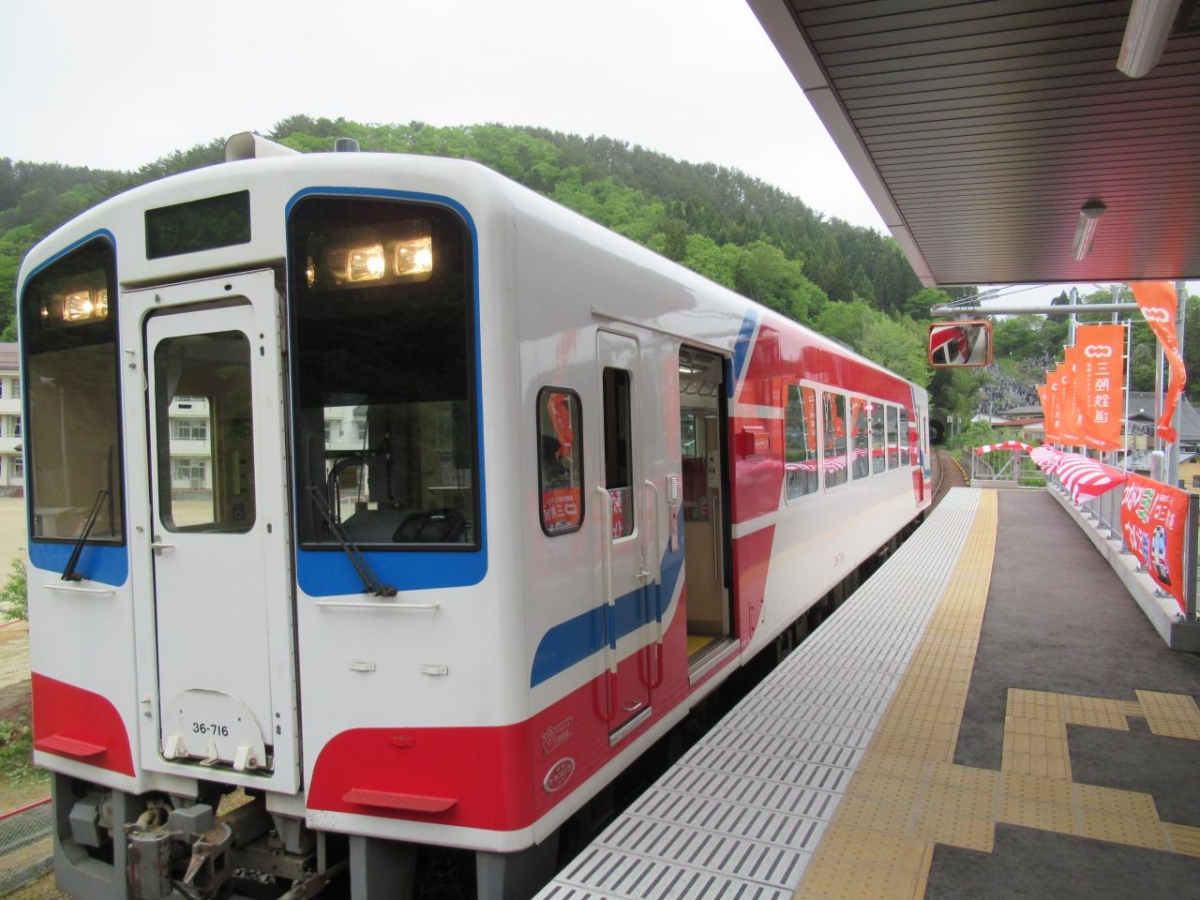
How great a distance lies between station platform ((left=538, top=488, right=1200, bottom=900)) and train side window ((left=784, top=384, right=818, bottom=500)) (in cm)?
121

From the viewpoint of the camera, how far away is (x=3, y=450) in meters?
56.0

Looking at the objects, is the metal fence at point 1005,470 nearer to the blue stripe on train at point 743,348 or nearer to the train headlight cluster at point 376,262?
the blue stripe on train at point 743,348

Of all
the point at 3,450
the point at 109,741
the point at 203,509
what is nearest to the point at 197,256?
the point at 203,509

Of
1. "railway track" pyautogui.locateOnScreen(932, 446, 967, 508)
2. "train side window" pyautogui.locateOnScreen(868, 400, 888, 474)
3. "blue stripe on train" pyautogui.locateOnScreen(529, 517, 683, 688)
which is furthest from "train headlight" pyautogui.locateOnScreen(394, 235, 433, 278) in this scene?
"railway track" pyautogui.locateOnScreen(932, 446, 967, 508)

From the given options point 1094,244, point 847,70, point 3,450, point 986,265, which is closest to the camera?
point 847,70

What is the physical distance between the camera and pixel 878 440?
11.3 meters

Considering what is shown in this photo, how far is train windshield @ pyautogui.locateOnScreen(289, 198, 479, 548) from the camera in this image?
2.98m

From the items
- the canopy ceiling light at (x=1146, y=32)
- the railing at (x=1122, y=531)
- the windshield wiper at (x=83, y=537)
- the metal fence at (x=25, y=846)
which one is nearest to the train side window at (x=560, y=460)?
the windshield wiper at (x=83, y=537)

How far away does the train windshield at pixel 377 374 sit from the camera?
2.98 metres

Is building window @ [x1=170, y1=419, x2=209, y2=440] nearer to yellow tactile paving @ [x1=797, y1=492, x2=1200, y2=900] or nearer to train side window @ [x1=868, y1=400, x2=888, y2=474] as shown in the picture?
yellow tactile paving @ [x1=797, y1=492, x2=1200, y2=900]

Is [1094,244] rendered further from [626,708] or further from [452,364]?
[452,364]

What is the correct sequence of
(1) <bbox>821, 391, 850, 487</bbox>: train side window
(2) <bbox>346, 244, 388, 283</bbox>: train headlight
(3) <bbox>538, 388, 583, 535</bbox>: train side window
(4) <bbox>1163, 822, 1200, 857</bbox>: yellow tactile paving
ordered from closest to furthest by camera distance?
(2) <bbox>346, 244, 388, 283</bbox>: train headlight < (3) <bbox>538, 388, 583, 535</bbox>: train side window < (4) <bbox>1163, 822, 1200, 857</bbox>: yellow tactile paving < (1) <bbox>821, 391, 850, 487</bbox>: train side window

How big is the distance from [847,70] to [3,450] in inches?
2564

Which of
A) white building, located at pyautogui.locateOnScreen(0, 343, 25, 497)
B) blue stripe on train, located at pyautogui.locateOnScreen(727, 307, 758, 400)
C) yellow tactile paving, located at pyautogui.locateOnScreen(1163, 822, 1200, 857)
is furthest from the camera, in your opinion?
white building, located at pyautogui.locateOnScreen(0, 343, 25, 497)
